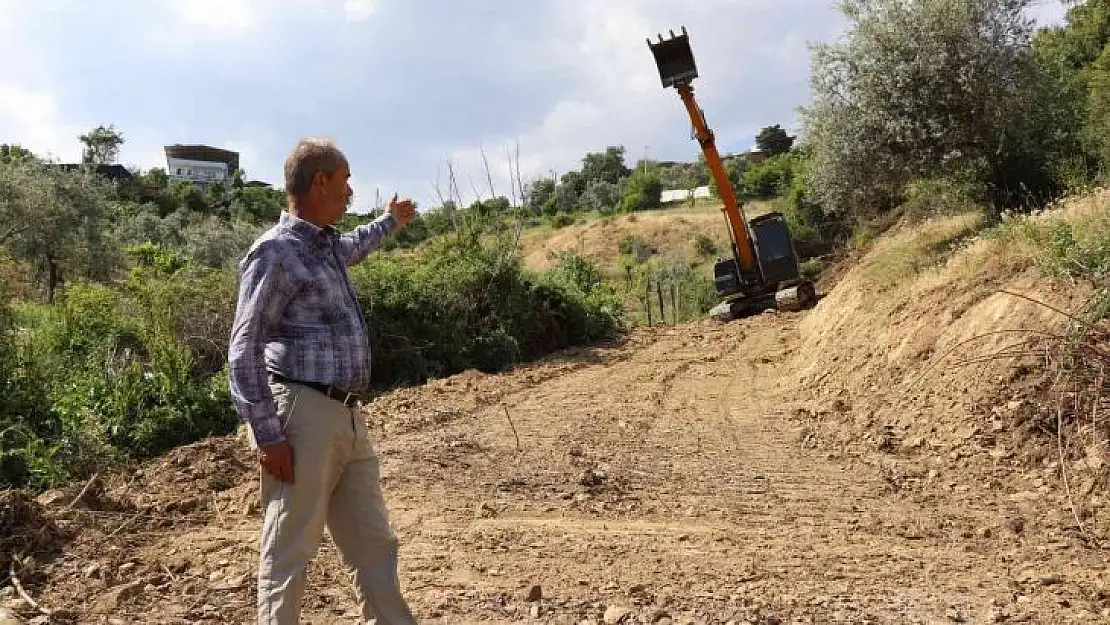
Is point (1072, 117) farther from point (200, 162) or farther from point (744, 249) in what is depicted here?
point (200, 162)

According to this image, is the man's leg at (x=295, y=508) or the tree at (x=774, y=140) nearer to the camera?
the man's leg at (x=295, y=508)

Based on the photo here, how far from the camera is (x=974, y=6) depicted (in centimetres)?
1286

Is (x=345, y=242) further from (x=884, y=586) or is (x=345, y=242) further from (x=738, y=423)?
(x=738, y=423)

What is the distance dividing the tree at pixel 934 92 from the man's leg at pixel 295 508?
38.9 ft

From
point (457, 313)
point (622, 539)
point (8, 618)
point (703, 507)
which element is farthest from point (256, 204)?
point (622, 539)

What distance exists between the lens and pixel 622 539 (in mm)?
4723

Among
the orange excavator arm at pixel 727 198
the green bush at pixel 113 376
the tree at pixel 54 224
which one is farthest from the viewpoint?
the tree at pixel 54 224

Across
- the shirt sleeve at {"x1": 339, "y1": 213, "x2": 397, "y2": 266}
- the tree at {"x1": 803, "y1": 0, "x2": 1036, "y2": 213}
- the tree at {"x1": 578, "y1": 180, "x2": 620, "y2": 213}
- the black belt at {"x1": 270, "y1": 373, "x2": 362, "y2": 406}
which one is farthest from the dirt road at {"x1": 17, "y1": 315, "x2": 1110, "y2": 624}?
the tree at {"x1": 578, "y1": 180, "x2": 620, "y2": 213}

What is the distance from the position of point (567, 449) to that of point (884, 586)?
10.8ft

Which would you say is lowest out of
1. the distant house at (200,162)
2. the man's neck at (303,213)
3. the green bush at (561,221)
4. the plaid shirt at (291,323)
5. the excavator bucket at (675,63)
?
the plaid shirt at (291,323)

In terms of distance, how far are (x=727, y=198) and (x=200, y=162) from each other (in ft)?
296

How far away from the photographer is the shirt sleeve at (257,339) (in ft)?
8.54

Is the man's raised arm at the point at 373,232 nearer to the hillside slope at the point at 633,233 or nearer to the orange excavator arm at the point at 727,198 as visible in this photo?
the orange excavator arm at the point at 727,198

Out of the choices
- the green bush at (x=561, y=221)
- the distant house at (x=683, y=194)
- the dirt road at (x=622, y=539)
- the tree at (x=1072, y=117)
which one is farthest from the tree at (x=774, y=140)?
the dirt road at (x=622, y=539)
